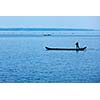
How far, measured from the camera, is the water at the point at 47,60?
5559mm

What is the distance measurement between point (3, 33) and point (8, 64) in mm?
268

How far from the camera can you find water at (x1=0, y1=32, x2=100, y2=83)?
18.2 ft

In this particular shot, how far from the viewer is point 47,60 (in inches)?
222

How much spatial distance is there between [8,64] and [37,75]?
26 centimetres

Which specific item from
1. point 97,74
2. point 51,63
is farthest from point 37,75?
point 97,74

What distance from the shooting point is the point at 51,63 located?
5.63 meters

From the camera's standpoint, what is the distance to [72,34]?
552cm

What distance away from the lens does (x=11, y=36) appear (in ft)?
18.1
